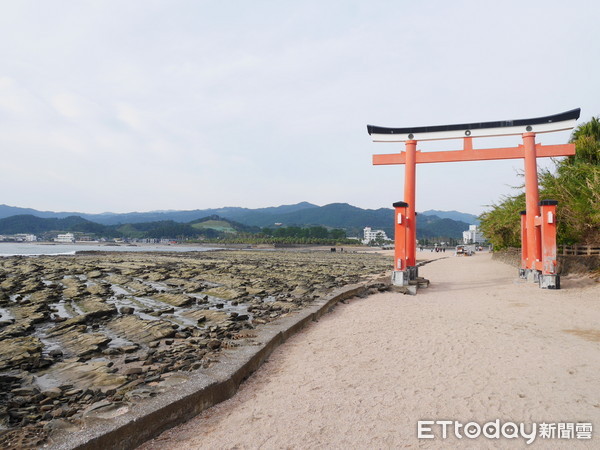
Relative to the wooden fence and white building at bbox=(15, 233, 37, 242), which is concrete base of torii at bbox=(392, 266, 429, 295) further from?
white building at bbox=(15, 233, 37, 242)

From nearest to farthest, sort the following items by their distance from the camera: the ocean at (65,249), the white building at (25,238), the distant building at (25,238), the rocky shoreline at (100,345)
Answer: the rocky shoreline at (100,345), the ocean at (65,249), the white building at (25,238), the distant building at (25,238)

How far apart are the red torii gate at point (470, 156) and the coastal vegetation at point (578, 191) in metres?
1.55

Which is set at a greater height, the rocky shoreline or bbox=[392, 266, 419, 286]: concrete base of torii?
bbox=[392, 266, 419, 286]: concrete base of torii

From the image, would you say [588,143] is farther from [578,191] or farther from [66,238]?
[66,238]

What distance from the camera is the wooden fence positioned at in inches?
532

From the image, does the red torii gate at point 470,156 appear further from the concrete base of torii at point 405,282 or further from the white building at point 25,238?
the white building at point 25,238

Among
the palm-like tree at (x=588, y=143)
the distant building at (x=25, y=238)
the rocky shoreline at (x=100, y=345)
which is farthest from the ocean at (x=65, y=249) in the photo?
the distant building at (x=25, y=238)

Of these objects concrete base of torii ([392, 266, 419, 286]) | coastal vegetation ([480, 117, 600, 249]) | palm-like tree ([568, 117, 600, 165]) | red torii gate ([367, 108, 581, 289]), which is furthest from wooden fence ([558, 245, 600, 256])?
concrete base of torii ([392, 266, 419, 286])

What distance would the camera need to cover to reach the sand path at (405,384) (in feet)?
11.0

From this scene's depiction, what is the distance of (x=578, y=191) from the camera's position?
14508 millimetres

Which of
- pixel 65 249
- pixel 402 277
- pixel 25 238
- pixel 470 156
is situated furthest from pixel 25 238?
pixel 470 156

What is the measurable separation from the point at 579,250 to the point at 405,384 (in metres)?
13.6

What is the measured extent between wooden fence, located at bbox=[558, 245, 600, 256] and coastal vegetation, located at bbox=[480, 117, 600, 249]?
0.99ft

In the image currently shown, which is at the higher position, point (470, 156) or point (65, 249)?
point (470, 156)
